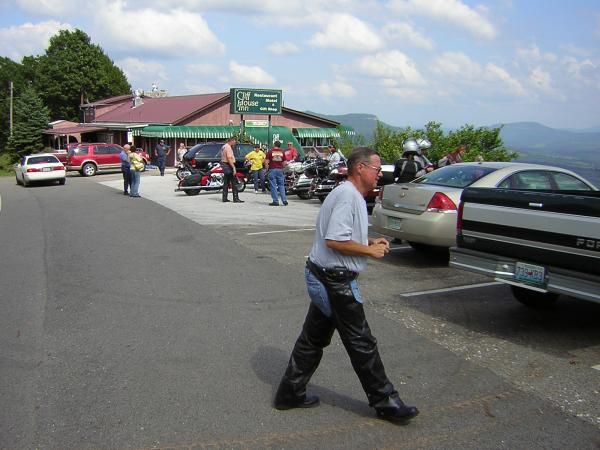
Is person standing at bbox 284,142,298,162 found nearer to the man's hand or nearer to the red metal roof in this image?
the man's hand

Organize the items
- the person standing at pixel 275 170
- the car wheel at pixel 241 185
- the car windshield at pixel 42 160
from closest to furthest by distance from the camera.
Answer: the person standing at pixel 275 170 < the car wheel at pixel 241 185 < the car windshield at pixel 42 160

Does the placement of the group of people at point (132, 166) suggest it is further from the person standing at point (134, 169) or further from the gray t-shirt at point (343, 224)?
the gray t-shirt at point (343, 224)

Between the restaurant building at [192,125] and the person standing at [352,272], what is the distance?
3237 centimetres

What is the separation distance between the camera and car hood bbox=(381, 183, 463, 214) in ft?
27.9

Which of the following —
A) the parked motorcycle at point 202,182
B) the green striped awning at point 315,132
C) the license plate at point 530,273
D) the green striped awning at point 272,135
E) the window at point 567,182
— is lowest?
the license plate at point 530,273

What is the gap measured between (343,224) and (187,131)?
3789 centimetres

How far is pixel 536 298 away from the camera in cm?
660

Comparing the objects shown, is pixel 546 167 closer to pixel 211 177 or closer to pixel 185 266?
pixel 185 266

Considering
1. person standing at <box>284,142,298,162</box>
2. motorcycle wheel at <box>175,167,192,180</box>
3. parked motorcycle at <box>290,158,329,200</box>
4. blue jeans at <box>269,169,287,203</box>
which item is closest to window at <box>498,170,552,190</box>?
blue jeans at <box>269,169,287,203</box>

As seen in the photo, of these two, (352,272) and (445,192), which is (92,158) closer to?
(445,192)

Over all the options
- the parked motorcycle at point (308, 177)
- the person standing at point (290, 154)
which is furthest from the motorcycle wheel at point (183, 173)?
the parked motorcycle at point (308, 177)

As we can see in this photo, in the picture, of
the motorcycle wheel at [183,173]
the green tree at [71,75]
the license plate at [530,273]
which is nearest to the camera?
the license plate at [530,273]

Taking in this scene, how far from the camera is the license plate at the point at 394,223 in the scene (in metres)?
8.87

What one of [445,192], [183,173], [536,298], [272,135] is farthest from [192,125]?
[536,298]
